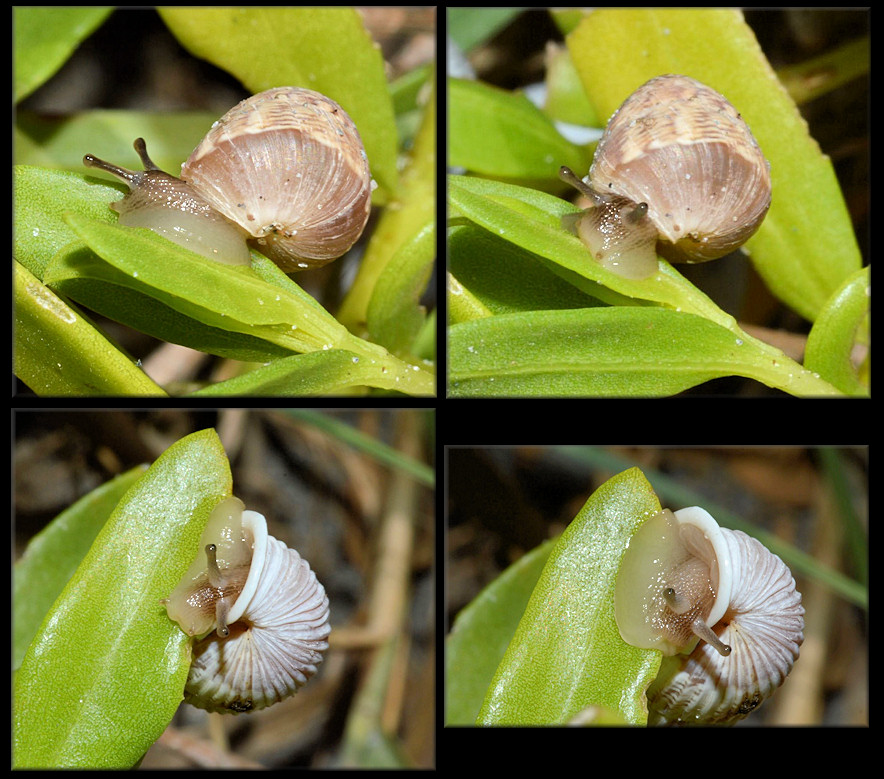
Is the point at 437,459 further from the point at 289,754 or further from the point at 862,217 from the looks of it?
the point at 862,217

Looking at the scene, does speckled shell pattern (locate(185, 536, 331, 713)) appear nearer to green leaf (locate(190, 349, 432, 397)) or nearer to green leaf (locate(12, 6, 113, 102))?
green leaf (locate(190, 349, 432, 397))

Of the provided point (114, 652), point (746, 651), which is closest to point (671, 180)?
point (746, 651)

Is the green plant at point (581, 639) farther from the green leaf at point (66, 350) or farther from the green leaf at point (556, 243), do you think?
the green leaf at point (66, 350)

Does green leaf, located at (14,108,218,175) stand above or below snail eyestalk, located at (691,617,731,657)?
above

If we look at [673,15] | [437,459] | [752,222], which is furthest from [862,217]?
[437,459]

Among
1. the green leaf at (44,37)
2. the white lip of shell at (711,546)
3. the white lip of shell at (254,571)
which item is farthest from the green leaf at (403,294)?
the green leaf at (44,37)

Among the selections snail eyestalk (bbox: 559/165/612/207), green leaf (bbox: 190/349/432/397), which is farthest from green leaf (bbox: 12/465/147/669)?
snail eyestalk (bbox: 559/165/612/207)
